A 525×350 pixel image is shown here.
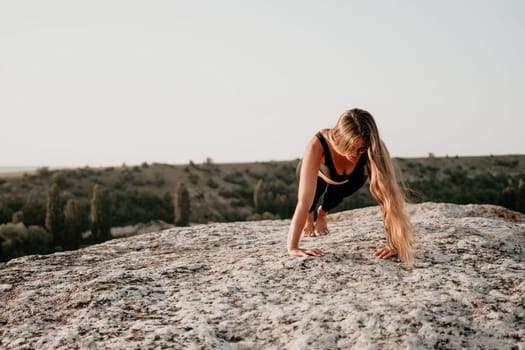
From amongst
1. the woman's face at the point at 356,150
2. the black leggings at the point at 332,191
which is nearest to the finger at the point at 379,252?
the woman's face at the point at 356,150

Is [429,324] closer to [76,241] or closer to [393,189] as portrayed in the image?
[393,189]

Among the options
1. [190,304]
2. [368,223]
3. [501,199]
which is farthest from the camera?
[501,199]

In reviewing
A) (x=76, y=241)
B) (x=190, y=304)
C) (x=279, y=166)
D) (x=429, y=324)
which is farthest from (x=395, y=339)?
(x=279, y=166)

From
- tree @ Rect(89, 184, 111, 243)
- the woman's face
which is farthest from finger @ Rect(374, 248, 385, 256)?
tree @ Rect(89, 184, 111, 243)

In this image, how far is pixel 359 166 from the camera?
450 centimetres

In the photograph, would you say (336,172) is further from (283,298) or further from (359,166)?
(283,298)

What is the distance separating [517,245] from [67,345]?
3437mm

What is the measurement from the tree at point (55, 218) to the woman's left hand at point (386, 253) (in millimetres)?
25609

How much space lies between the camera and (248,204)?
44.3 meters

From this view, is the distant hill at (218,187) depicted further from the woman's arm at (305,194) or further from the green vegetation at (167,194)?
the woman's arm at (305,194)

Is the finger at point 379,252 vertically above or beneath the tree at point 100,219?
above

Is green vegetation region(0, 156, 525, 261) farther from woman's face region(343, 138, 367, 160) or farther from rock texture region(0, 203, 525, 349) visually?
rock texture region(0, 203, 525, 349)

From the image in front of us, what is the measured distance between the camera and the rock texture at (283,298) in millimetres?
2396

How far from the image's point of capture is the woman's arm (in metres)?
3.73
